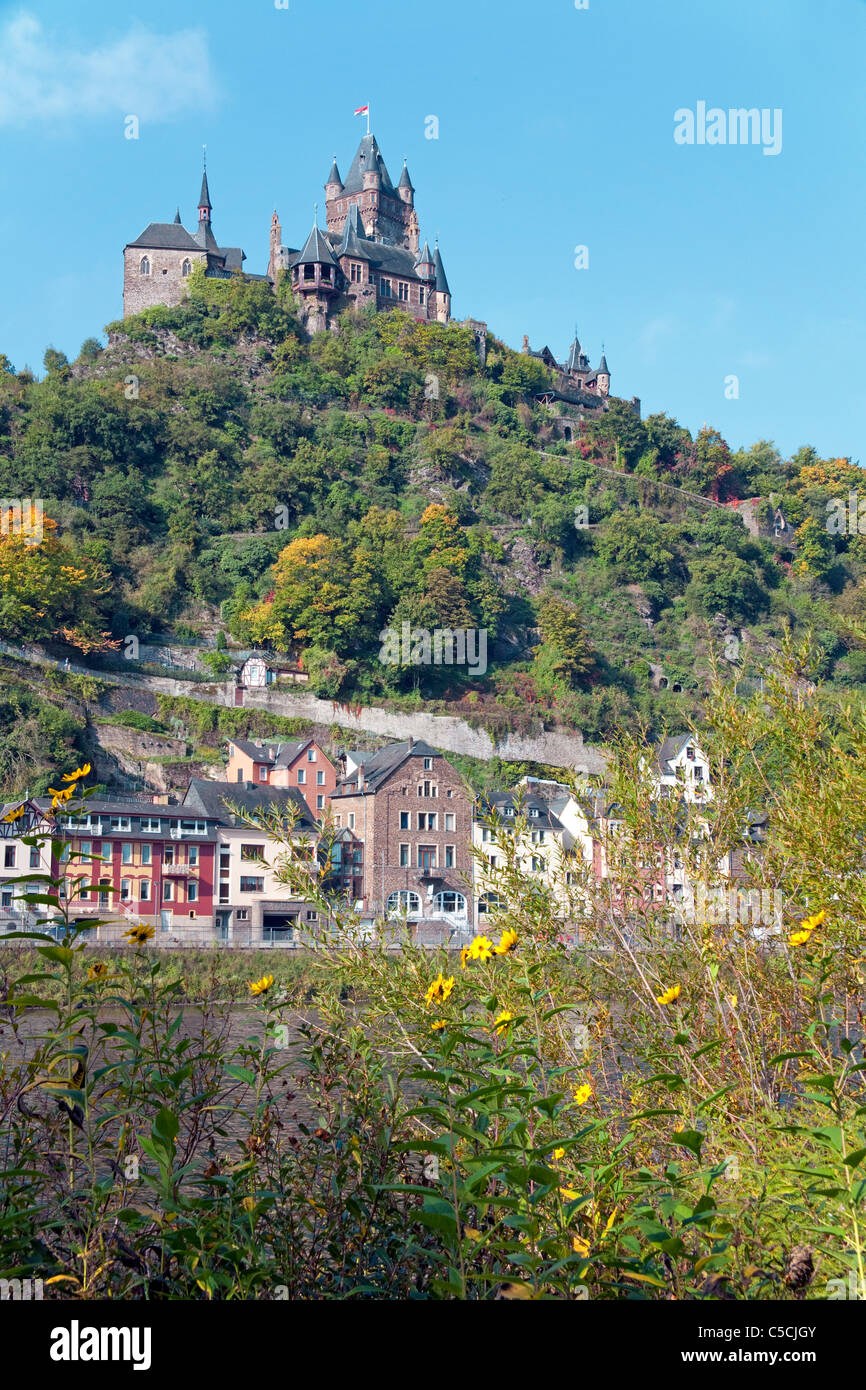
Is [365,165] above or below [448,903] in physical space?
above

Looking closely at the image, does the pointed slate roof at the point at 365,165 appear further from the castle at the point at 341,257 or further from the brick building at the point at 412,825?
the brick building at the point at 412,825

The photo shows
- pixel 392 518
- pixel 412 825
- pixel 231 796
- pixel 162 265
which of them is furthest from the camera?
pixel 162 265

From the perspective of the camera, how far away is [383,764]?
55500 millimetres

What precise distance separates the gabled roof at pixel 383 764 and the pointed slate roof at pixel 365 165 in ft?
253

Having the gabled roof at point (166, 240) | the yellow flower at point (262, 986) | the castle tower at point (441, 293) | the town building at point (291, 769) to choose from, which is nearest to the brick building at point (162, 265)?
the gabled roof at point (166, 240)

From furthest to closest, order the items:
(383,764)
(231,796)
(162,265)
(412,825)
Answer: (162,265)
(383,764)
(412,825)
(231,796)

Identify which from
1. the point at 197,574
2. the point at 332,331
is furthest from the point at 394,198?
the point at 197,574

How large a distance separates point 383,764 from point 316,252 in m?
62.0

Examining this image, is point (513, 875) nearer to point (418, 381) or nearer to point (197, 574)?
point (197, 574)

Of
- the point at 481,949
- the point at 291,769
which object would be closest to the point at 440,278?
the point at 291,769

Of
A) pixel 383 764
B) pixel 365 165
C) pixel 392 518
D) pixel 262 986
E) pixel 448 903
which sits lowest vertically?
pixel 448 903

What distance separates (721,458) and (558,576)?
29.3 meters

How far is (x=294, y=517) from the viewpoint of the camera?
8162cm

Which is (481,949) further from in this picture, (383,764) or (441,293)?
(441,293)
